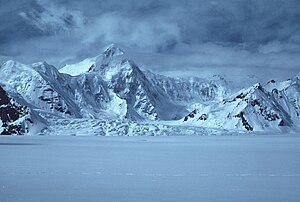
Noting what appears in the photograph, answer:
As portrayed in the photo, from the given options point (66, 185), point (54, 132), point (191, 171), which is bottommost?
point (54, 132)

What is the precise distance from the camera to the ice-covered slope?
17310 cm

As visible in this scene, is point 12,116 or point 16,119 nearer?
point 16,119

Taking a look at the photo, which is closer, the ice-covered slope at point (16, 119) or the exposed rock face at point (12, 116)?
the ice-covered slope at point (16, 119)

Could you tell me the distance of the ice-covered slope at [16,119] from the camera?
17310 cm

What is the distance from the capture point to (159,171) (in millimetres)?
31703

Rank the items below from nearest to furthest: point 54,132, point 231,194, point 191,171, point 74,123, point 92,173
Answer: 1. point 231,194
2. point 92,173
3. point 191,171
4. point 54,132
5. point 74,123

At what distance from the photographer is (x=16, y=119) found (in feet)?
592

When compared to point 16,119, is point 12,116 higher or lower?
higher

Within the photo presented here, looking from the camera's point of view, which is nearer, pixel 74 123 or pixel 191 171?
pixel 191 171

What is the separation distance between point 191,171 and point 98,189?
1112 cm

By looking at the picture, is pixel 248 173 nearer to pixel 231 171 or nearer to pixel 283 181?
pixel 231 171

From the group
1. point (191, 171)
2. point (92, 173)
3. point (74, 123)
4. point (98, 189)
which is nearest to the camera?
point (98, 189)

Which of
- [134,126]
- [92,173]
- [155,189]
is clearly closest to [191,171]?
[92,173]

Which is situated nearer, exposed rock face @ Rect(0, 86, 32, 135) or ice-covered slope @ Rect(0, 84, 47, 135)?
ice-covered slope @ Rect(0, 84, 47, 135)
